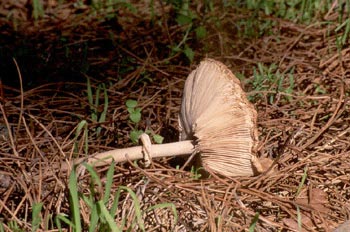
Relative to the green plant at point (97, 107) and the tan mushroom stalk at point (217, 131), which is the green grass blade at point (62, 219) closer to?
the tan mushroom stalk at point (217, 131)

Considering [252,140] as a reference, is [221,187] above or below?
below

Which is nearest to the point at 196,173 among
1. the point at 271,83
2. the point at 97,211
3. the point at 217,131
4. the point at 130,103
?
the point at 217,131

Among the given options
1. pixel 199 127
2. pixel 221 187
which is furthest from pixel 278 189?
pixel 199 127

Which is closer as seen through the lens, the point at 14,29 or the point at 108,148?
the point at 108,148

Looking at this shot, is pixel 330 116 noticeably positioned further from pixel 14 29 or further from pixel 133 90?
pixel 14 29

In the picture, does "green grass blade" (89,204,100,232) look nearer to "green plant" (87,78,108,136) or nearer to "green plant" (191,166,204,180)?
"green plant" (191,166,204,180)

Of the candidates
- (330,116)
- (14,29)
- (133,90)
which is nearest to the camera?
(330,116)

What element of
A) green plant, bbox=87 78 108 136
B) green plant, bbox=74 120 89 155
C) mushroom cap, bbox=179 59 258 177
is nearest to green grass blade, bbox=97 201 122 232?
green plant, bbox=74 120 89 155
